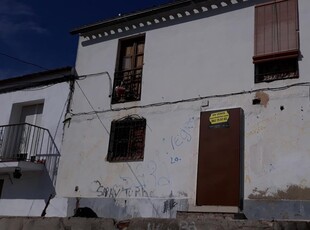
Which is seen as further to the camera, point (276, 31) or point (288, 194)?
point (276, 31)

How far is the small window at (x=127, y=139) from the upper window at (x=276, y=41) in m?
3.21

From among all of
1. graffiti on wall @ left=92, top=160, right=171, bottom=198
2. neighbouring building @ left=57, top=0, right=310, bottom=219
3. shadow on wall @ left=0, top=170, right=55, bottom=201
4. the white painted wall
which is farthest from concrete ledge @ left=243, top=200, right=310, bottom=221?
shadow on wall @ left=0, top=170, right=55, bottom=201

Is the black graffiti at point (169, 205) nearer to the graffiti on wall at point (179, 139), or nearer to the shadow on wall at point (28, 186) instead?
the graffiti on wall at point (179, 139)

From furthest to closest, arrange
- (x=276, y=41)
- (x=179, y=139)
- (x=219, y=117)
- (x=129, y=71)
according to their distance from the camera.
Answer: (x=129, y=71) < (x=179, y=139) < (x=219, y=117) < (x=276, y=41)

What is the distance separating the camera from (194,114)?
9.97 m

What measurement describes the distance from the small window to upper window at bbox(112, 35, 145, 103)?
652mm

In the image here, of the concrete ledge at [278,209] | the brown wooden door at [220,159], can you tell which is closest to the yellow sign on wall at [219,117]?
the brown wooden door at [220,159]

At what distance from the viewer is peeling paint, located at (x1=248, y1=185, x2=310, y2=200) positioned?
8.17 meters

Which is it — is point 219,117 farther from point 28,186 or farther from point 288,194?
point 28,186

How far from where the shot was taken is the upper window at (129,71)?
1123 centimetres

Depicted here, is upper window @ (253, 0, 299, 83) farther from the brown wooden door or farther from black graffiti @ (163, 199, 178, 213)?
black graffiti @ (163, 199, 178, 213)

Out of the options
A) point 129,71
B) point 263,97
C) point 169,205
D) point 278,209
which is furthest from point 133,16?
point 278,209

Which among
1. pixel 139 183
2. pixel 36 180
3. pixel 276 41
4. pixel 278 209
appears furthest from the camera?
pixel 36 180

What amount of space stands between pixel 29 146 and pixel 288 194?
769cm
